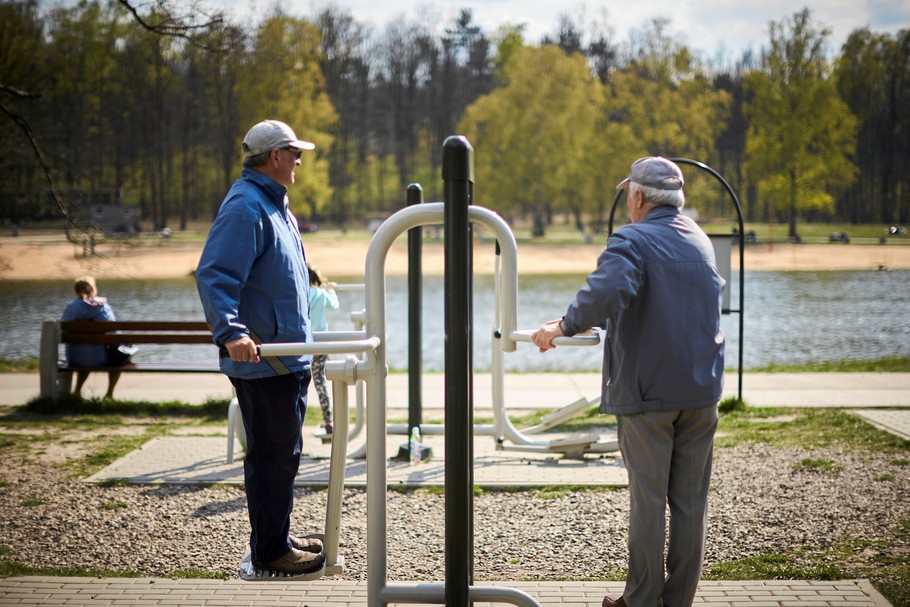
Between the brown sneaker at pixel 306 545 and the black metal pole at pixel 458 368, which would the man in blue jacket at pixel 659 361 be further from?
the brown sneaker at pixel 306 545

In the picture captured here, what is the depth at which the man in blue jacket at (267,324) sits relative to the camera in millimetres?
3285

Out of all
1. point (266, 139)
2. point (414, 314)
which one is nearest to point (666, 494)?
point (266, 139)

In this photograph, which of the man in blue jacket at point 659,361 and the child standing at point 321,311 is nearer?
the man in blue jacket at point 659,361

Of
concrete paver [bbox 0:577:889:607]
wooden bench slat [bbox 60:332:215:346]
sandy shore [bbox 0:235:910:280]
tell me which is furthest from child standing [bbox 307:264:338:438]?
sandy shore [bbox 0:235:910:280]

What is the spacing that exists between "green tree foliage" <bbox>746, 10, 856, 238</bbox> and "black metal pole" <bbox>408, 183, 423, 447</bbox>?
34.6 metres

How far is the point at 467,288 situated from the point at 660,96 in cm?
4692

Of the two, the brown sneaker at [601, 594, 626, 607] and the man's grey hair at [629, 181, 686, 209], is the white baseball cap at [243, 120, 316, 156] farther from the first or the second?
the brown sneaker at [601, 594, 626, 607]

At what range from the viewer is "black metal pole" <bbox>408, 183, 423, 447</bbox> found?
628 centimetres

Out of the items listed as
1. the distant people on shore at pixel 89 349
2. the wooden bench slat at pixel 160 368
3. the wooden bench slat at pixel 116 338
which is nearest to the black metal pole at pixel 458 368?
the wooden bench slat at pixel 160 368

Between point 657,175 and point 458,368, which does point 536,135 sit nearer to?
point 657,175

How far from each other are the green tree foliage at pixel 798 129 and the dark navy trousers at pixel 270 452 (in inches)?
1483

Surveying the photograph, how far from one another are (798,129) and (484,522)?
40.1 meters

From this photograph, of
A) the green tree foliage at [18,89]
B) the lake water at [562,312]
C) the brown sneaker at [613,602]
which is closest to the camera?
the brown sneaker at [613,602]

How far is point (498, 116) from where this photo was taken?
45.2 meters
